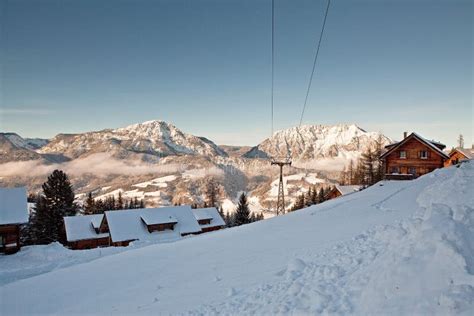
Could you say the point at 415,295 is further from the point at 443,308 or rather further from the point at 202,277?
the point at 202,277

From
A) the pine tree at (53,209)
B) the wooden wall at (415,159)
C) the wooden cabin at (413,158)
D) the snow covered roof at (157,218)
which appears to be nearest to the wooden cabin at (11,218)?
the snow covered roof at (157,218)

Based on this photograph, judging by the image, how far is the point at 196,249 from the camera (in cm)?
1447

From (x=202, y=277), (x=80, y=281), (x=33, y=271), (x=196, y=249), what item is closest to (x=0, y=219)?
(x=33, y=271)

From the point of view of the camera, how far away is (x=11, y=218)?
84.3ft

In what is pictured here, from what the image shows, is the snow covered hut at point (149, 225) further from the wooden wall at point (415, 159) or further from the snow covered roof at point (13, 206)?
the wooden wall at point (415, 159)

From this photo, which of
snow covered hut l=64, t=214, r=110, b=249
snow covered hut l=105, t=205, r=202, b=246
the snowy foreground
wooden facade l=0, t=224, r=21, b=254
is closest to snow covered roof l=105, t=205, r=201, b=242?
snow covered hut l=105, t=205, r=202, b=246

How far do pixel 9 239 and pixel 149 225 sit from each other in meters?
15.2

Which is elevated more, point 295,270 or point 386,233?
point 386,233

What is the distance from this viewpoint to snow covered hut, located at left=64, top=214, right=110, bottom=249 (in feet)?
124

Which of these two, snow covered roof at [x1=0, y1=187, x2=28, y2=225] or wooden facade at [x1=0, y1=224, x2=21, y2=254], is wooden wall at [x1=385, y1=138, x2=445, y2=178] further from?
wooden facade at [x1=0, y1=224, x2=21, y2=254]

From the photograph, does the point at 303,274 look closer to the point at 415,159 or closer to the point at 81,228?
the point at 415,159

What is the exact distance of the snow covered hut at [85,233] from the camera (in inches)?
1490

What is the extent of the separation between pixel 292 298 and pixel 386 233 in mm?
5138

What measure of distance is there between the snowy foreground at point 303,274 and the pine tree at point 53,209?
112 ft
